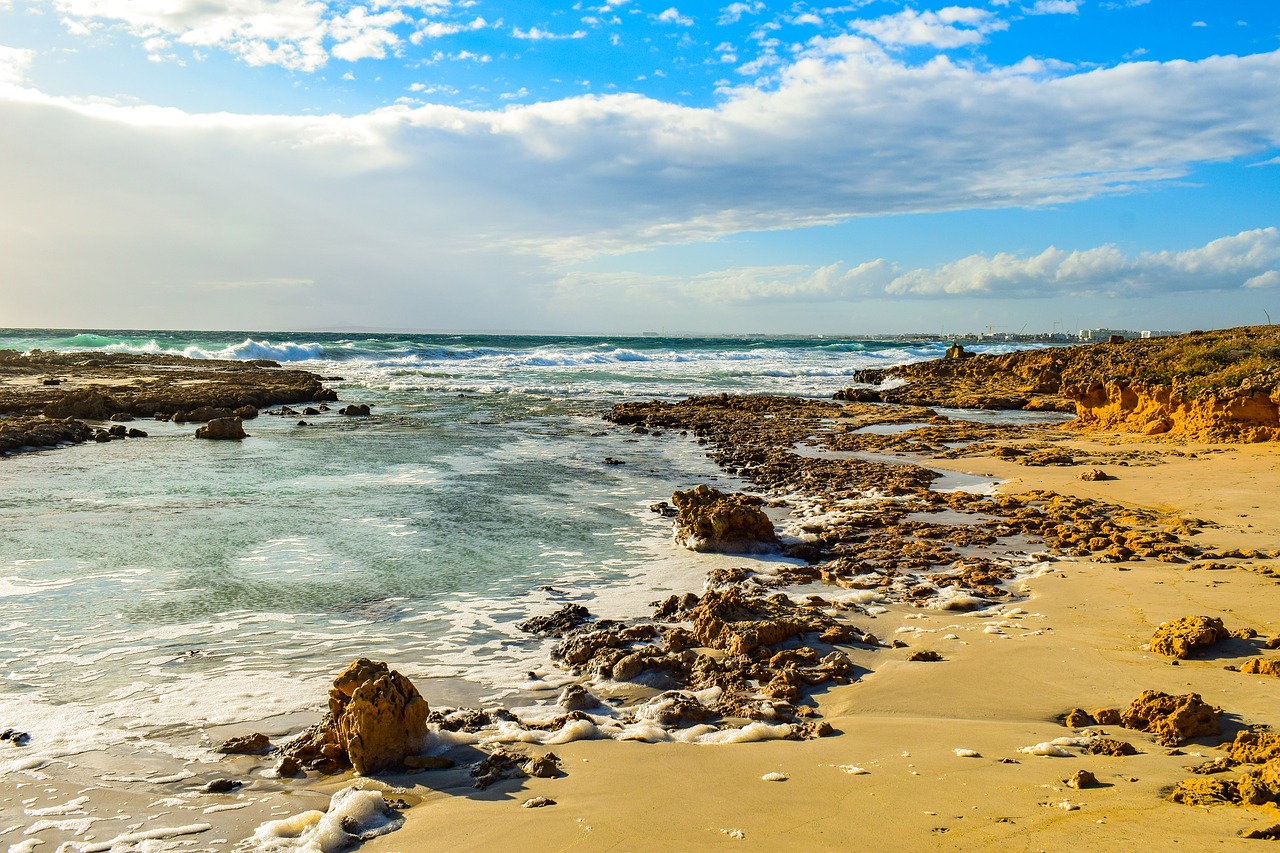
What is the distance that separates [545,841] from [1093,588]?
5.48 meters

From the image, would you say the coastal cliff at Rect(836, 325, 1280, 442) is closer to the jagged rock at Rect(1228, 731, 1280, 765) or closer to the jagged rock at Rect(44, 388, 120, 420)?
the jagged rock at Rect(1228, 731, 1280, 765)

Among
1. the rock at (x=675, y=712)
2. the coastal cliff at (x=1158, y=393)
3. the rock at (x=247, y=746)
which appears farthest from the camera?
the coastal cliff at (x=1158, y=393)

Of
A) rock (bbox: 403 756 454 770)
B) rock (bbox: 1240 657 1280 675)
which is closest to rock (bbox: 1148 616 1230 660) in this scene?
rock (bbox: 1240 657 1280 675)

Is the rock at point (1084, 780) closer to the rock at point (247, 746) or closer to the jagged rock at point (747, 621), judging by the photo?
the jagged rock at point (747, 621)

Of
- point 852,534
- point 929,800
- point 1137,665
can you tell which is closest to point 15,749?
point 929,800

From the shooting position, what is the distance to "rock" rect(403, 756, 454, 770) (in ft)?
13.3

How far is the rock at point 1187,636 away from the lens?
5016mm

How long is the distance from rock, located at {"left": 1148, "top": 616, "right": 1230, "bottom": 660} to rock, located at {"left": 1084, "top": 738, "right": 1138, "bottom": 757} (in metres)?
1.58

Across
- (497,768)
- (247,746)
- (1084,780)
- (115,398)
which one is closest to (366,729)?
(497,768)

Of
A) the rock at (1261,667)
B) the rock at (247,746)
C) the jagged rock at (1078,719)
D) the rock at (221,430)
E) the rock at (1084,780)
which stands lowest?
the rock at (247,746)

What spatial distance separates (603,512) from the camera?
1087cm

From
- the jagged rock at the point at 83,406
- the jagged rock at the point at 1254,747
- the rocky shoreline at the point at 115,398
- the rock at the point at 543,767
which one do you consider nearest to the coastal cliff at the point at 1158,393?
the jagged rock at the point at 1254,747

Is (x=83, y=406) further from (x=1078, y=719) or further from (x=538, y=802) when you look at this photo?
(x=1078, y=719)

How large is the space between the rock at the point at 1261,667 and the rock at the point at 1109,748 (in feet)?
4.81
